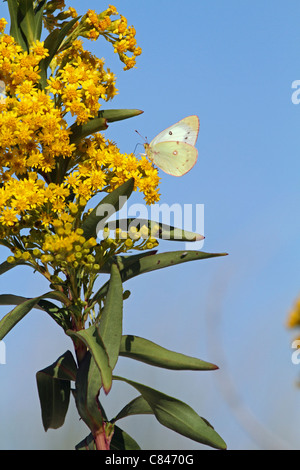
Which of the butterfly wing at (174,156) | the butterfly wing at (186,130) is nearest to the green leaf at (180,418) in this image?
the butterfly wing at (174,156)

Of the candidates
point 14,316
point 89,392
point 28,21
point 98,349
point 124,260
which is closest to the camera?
point 98,349

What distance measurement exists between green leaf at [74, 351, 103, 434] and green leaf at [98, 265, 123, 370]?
19 cm

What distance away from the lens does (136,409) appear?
331 centimetres

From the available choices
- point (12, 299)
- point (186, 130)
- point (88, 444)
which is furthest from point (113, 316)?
point (186, 130)

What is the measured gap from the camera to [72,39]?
11.1 ft

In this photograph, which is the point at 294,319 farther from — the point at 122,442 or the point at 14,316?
the point at 14,316

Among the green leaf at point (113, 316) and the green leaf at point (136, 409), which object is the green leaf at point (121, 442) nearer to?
the green leaf at point (136, 409)

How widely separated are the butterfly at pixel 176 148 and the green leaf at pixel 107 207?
58 centimetres

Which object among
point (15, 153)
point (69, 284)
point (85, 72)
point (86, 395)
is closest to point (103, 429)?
point (86, 395)

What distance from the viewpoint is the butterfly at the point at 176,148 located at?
347cm

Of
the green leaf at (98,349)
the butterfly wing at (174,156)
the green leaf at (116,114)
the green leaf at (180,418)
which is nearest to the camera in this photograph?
the green leaf at (98,349)

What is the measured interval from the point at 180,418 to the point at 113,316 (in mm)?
635

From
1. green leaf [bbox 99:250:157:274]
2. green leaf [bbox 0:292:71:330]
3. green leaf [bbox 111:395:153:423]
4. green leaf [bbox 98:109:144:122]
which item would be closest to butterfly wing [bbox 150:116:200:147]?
green leaf [bbox 98:109:144:122]

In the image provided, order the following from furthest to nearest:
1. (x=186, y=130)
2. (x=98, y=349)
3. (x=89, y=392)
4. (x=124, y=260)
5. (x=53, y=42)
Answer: (x=186, y=130), (x=53, y=42), (x=124, y=260), (x=89, y=392), (x=98, y=349)
